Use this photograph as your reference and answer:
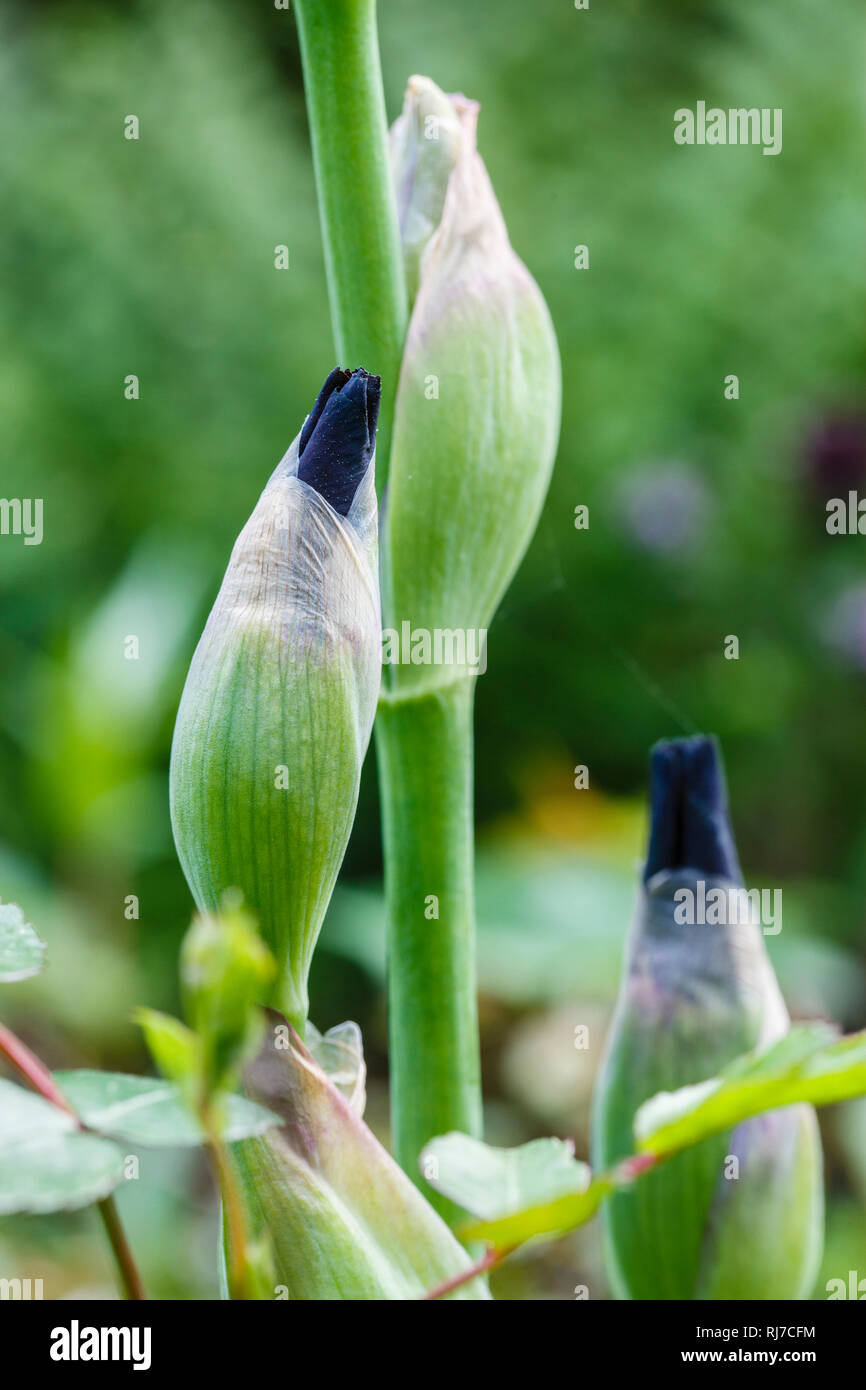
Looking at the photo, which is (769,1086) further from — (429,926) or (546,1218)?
(429,926)

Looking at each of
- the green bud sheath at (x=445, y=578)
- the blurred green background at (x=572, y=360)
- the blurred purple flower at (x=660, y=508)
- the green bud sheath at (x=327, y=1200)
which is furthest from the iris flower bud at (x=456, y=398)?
the blurred purple flower at (x=660, y=508)

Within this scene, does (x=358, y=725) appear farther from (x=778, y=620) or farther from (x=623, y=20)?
(x=623, y=20)

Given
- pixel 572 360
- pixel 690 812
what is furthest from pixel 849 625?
pixel 690 812

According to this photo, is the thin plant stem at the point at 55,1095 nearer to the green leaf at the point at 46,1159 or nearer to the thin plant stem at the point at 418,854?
the green leaf at the point at 46,1159

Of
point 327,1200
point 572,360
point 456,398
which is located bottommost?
point 327,1200

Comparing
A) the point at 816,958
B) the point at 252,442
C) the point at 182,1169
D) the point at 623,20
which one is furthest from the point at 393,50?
the point at 182,1169

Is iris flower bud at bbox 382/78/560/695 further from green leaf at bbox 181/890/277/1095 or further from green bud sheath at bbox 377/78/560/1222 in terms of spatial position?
green leaf at bbox 181/890/277/1095
